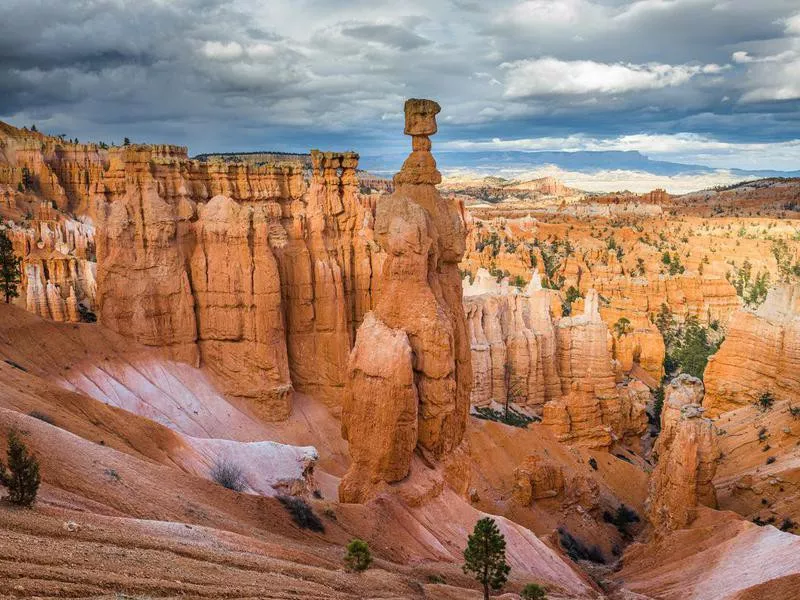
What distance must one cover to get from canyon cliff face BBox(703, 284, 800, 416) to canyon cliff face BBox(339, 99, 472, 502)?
18.4 meters

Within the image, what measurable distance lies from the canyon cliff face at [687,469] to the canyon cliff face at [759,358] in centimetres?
913

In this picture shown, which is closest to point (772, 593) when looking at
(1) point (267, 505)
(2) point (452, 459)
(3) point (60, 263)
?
(2) point (452, 459)

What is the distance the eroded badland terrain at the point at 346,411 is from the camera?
1102 centimetres

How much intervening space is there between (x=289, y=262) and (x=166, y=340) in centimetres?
597

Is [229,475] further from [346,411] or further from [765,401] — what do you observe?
[765,401]

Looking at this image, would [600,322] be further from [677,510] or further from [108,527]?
[108,527]

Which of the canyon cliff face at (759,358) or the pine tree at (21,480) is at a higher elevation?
the pine tree at (21,480)

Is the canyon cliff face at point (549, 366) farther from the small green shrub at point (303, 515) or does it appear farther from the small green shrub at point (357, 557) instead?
the small green shrub at point (357, 557)

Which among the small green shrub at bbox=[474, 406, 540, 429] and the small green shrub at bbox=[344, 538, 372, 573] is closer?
the small green shrub at bbox=[344, 538, 372, 573]

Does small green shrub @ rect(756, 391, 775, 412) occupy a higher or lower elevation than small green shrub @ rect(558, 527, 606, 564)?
higher

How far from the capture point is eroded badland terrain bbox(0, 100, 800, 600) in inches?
434

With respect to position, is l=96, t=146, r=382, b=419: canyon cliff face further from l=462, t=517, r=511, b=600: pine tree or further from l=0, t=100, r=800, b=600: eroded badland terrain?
l=462, t=517, r=511, b=600: pine tree

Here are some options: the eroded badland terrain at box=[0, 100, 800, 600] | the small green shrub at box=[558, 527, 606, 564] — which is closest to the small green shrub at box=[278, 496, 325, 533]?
the eroded badland terrain at box=[0, 100, 800, 600]

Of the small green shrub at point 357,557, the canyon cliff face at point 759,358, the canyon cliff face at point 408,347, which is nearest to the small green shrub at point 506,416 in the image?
Result: the canyon cliff face at point 759,358
